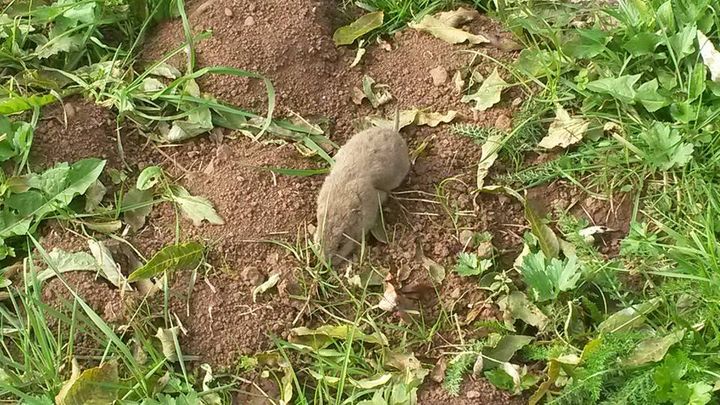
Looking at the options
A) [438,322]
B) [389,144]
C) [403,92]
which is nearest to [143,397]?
[438,322]

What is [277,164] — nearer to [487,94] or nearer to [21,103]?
[487,94]

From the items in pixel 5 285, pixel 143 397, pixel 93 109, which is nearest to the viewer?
pixel 143 397

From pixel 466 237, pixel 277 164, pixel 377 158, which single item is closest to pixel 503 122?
pixel 466 237

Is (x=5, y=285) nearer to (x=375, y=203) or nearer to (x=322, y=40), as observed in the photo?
(x=375, y=203)

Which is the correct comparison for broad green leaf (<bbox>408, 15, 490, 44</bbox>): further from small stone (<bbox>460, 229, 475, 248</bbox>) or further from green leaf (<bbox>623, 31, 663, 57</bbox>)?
small stone (<bbox>460, 229, 475, 248</bbox>)

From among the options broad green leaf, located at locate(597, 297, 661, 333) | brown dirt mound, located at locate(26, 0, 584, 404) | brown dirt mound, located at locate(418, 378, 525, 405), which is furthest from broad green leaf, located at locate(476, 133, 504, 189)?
brown dirt mound, located at locate(418, 378, 525, 405)

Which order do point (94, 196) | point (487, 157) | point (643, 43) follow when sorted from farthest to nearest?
point (643, 43)
point (487, 157)
point (94, 196)
